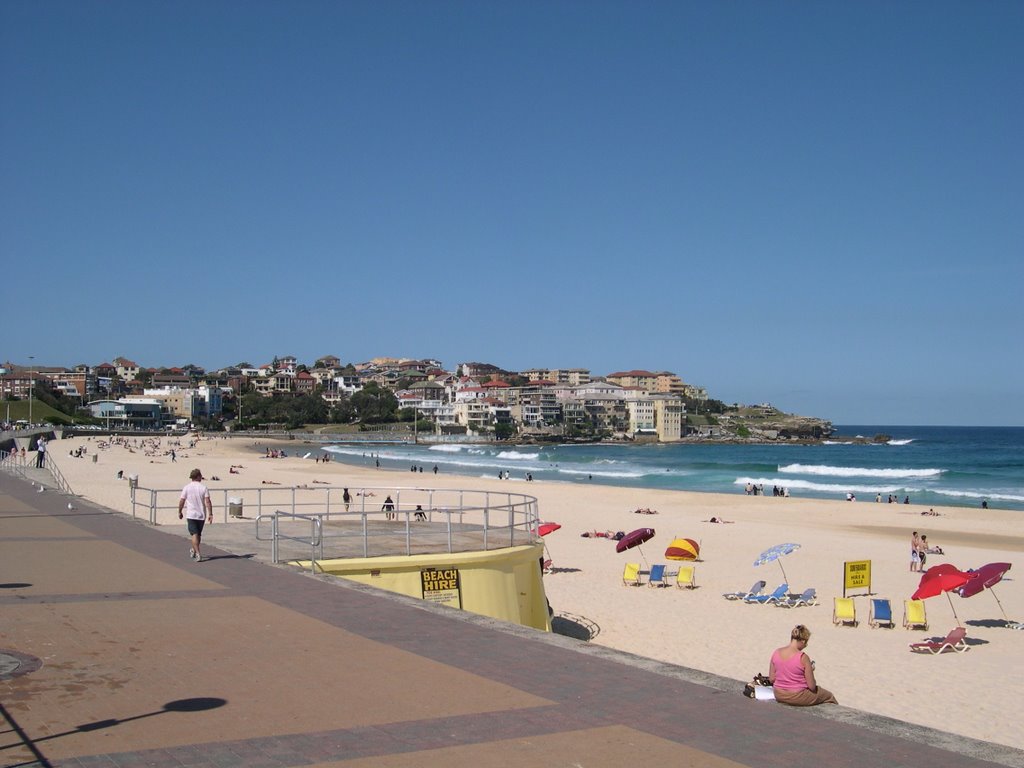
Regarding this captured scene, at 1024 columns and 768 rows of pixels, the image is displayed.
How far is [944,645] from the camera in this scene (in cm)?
1363

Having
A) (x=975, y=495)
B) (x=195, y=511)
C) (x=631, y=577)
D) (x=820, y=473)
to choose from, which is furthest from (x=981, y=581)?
(x=820, y=473)

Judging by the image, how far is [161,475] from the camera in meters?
49.4

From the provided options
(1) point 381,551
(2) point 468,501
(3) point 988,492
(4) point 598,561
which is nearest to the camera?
(1) point 381,551

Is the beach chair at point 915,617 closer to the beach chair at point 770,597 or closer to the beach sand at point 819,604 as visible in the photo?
the beach sand at point 819,604

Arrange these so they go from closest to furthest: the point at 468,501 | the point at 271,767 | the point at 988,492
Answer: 1. the point at 271,767
2. the point at 468,501
3. the point at 988,492

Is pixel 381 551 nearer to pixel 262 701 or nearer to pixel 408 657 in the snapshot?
pixel 408 657

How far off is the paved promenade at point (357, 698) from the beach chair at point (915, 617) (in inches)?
363

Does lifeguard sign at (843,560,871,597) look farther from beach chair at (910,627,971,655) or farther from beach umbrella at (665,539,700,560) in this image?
beach umbrella at (665,539,700,560)

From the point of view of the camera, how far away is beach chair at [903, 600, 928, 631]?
1514 cm

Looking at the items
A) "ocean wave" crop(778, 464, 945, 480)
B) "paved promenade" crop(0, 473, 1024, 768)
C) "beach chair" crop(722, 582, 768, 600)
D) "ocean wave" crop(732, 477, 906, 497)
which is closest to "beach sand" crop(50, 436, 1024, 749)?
"beach chair" crop(722, 582, 768, 600)

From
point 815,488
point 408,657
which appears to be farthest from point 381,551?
point 815,488

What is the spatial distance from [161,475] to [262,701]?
152 feet

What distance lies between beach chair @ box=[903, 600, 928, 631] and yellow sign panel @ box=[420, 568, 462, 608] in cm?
809

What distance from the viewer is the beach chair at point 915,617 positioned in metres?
15.1
